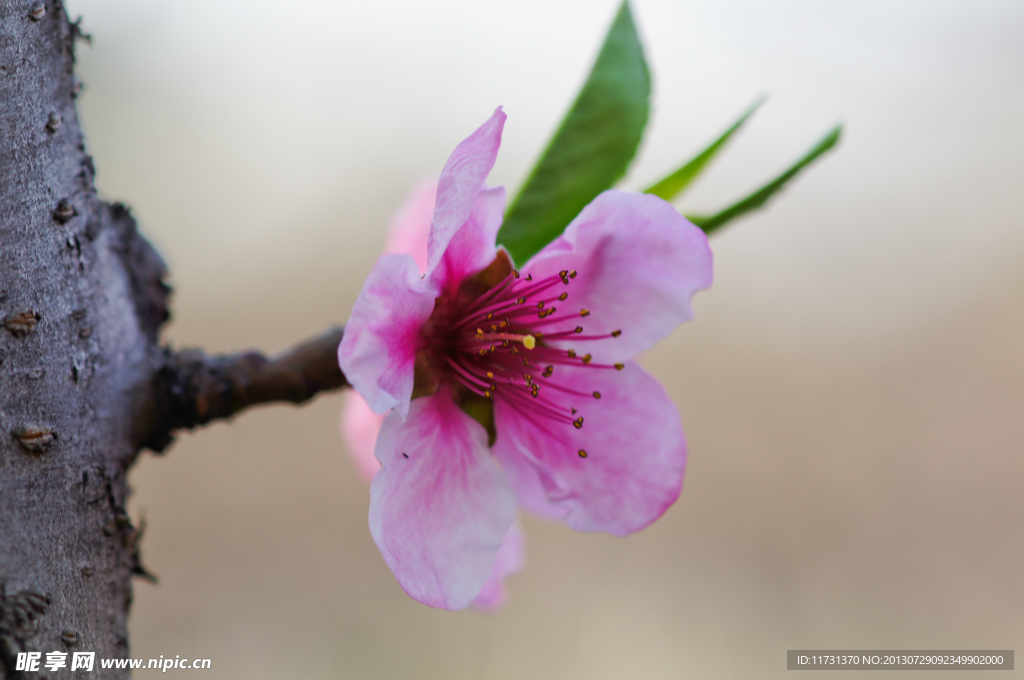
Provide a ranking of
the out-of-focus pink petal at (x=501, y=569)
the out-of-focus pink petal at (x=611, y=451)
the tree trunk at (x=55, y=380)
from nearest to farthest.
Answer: the tree trunk at (x=55, y=380) → the out-of-focus pink petal at (x=611, y=451) → the out-of-focus pink petal at (x=501, y=569)

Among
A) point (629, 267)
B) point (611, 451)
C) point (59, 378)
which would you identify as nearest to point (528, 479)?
point (611, 451)

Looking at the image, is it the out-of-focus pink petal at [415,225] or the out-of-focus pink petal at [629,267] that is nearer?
the out-of-focus pink petal at [629,267]

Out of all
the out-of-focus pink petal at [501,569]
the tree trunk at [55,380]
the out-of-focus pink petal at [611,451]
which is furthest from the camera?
the out-of-focus pink petal at [501,569]

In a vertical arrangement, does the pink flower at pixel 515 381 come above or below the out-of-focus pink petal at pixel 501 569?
above

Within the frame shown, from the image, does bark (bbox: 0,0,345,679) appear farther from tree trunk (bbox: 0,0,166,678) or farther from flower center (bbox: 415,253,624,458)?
flower center (bbox: 415,253,624,458)

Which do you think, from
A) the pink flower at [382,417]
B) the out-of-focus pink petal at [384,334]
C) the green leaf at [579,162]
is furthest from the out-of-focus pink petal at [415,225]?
the out-of-focus pink petal at [384,334]

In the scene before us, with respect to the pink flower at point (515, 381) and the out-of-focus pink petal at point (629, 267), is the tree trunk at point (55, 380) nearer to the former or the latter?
the pink flower at point (515, 381)

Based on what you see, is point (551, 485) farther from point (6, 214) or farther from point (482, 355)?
point (6, 214)
